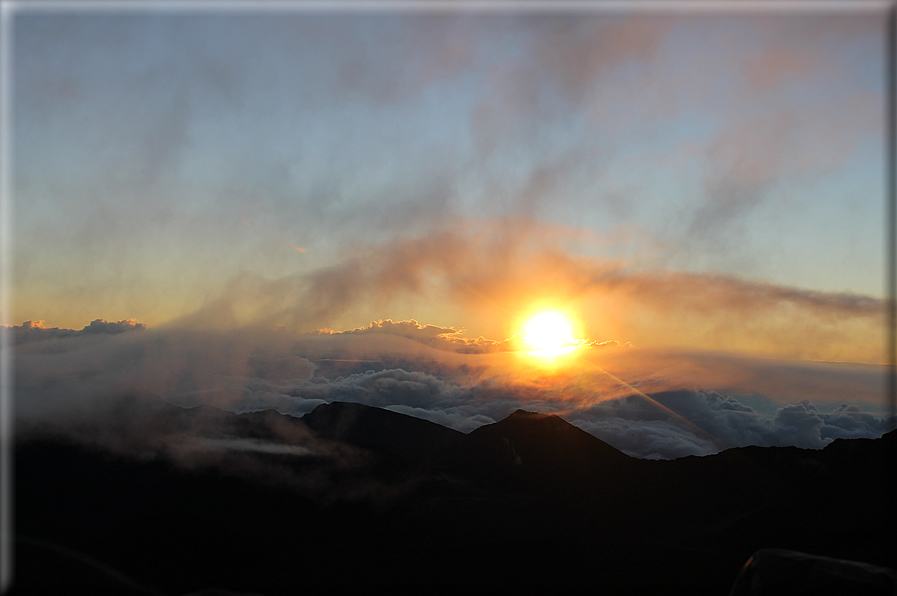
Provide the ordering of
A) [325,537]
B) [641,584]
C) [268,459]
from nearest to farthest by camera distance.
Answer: [641,584] → [325,537] → [268,459]

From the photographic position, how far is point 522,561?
42.1 metres

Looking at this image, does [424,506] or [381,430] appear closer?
[424,506]

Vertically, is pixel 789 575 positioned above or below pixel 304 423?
above

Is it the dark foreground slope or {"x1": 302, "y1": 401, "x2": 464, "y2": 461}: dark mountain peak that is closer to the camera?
the dark foreground slope

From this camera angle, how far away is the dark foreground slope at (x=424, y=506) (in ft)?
137

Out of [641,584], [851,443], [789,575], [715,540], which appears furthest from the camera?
[851,443]

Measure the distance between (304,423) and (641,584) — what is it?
63.6 metres

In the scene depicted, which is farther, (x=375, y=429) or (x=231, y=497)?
(x=375, y=429)

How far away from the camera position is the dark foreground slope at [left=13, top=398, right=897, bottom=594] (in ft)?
137

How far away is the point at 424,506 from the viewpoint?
58.8 metres

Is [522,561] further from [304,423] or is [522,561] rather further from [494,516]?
[304,423]

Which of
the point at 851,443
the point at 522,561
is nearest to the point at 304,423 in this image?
the point at 522,561

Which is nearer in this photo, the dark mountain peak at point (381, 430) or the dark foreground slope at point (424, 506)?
the dark foreground slope at point (424, 506)

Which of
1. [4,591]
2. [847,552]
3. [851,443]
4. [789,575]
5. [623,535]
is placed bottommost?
[623,535]
